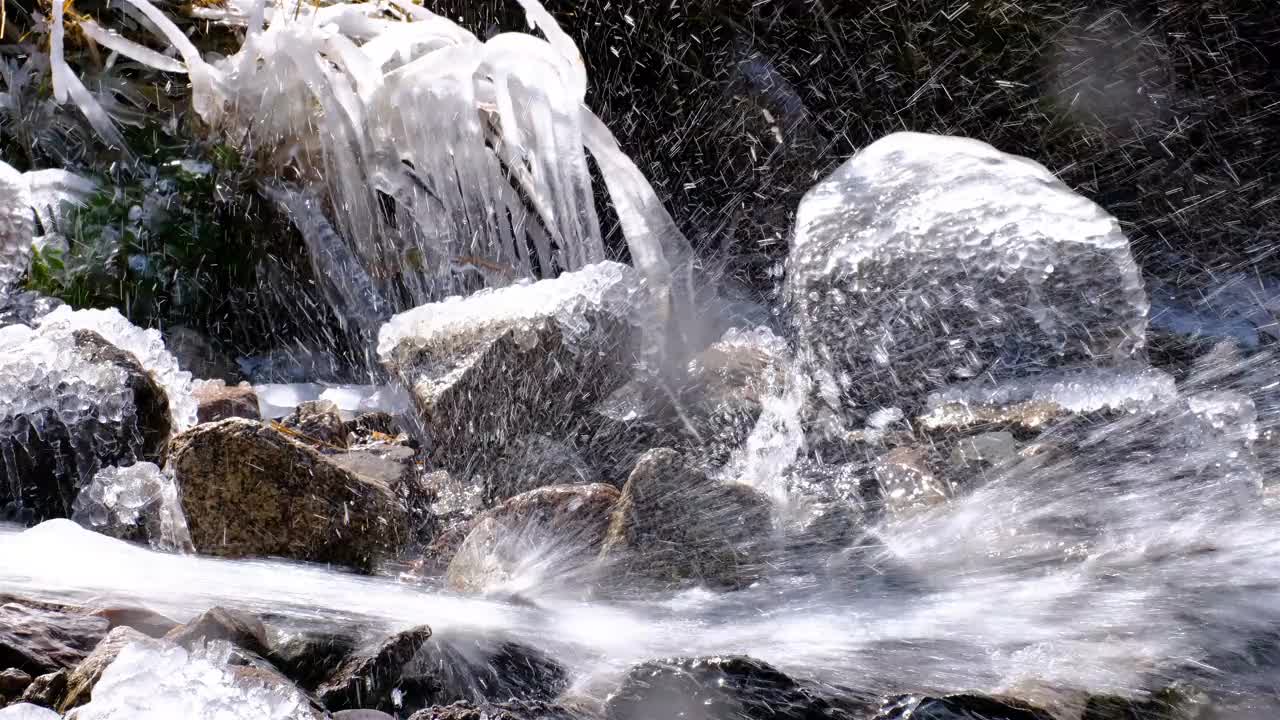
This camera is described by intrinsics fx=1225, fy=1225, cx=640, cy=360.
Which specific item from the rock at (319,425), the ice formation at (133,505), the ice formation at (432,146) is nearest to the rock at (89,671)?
the ice formation at (133,505)

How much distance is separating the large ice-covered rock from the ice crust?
0.54m

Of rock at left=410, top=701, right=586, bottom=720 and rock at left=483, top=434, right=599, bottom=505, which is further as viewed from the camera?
rock at left=483, top=434, right=599, bottom=505

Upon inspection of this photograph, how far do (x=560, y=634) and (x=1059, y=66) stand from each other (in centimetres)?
381

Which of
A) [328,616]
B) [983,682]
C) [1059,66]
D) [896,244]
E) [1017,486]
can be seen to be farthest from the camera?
[1059,66]

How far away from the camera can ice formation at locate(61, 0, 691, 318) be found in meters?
3.84

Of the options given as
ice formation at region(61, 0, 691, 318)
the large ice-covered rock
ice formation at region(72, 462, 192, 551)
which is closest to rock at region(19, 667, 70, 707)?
ice formation at region(72, 462, 192, 551)

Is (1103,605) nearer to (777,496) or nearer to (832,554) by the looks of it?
(832,554)

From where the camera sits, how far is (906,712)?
1650mm

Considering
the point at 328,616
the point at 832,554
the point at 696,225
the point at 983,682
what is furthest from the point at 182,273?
the point at 983,682

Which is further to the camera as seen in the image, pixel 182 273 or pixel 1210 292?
pixel 1210 292

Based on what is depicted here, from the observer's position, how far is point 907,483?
107 inches

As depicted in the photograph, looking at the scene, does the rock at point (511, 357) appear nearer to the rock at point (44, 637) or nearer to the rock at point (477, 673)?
the rock at point (477, 673)

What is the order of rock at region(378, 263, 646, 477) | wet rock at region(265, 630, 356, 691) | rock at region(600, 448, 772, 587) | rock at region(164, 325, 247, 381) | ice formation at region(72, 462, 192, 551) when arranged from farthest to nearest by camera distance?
rock at region(164, 325, 247, 381)
rock at region(378, 263, 646, 477)
ice formation at region(72, 462, 192, 551)
rock at region(600, 448, 772, 587)
wet rock at region(265, 630, 356, 691)

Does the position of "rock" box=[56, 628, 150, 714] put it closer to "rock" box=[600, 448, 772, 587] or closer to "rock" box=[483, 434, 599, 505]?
"rock" box=[600, 448, 772, 587]
